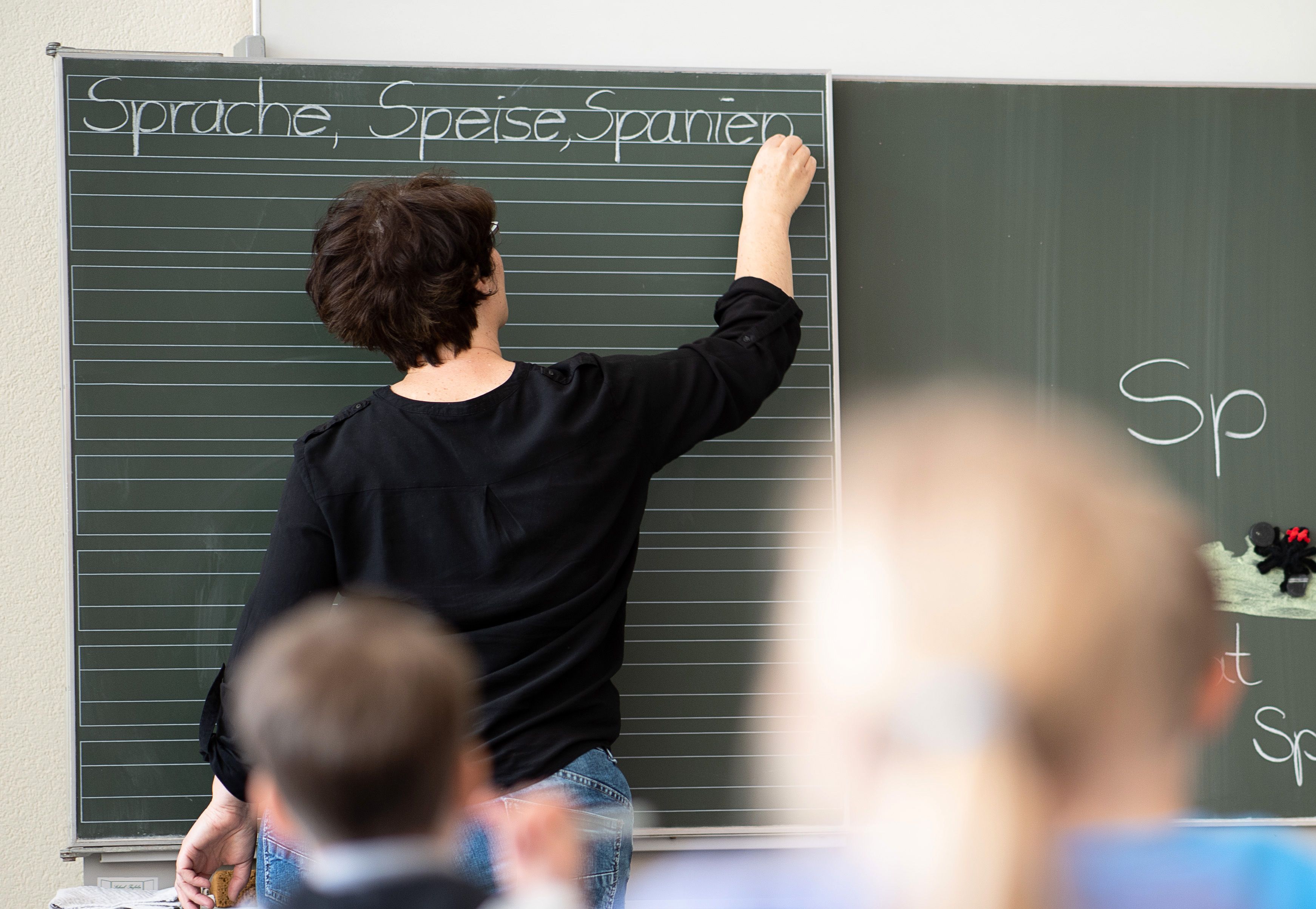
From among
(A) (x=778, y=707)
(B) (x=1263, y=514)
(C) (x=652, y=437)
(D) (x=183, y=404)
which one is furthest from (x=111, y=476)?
(B) (x=1263, y=514)

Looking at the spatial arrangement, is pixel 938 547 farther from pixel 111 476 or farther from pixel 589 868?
pixel 111 476

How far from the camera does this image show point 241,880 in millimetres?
1562

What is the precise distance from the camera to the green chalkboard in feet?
6.06

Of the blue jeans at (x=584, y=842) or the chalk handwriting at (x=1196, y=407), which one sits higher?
the chalk handwriting at (x=1196, y=407)

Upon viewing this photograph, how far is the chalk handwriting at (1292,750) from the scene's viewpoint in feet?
6.05

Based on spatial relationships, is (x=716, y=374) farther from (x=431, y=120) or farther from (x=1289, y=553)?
(x=1289, y=553)

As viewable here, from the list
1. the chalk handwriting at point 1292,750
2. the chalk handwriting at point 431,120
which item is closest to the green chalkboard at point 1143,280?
the chalk handwriting at point 1292,750

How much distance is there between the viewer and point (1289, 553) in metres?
1.85

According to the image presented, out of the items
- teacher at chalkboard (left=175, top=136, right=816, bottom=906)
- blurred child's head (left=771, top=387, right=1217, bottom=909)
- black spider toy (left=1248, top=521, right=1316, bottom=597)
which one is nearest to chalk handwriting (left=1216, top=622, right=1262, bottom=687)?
black spider toy (left=1248, top=521, right=1316, bottom=597)

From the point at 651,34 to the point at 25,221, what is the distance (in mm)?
1276

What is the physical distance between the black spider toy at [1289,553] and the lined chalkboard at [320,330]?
2.72 ft

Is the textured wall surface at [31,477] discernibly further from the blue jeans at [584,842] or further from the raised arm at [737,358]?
the raised arm at [737,358]

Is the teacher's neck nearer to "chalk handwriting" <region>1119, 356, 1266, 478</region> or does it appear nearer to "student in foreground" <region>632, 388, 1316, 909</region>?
"student in foreground" <region>632, 388, 1316, 909</region>

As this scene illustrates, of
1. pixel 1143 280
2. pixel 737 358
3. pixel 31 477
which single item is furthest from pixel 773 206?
pixel 31 477
